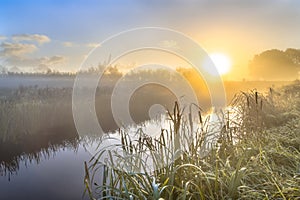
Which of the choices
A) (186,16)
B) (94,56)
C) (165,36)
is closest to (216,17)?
(186,16)

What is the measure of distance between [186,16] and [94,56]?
2.32 metres

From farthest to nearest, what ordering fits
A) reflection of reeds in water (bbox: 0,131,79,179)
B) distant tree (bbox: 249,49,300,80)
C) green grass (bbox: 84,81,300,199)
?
distant tree (bbox: 249,49,300,80)
reflection of reeds in water (bbox: 0,131,79,179)
green grass (bbox: 84,81,300,199)

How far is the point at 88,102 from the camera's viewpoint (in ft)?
24.2

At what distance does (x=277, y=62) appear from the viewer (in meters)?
8.81

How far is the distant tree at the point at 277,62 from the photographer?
28.0ft

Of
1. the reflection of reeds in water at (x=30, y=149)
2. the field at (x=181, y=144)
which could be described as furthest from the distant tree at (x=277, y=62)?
the reflection of reeds in water at (x=30, y=149)

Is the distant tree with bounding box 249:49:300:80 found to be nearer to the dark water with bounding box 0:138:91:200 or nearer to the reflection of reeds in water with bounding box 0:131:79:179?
the reflection of reeds in water with bounding box 0:131:79:179

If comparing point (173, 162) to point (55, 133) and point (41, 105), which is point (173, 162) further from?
point (41, 105)

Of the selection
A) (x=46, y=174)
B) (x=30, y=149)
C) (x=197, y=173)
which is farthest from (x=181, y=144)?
(x=30, y=149)

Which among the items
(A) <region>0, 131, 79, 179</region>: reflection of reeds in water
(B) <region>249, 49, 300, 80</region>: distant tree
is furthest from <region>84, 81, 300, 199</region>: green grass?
(B) <region>249, 49, 300, 80</region>: distant tree

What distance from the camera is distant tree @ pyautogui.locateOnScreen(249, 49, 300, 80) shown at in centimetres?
853

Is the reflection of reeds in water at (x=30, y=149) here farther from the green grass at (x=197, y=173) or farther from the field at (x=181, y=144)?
the green grass at (x=197, y=173)

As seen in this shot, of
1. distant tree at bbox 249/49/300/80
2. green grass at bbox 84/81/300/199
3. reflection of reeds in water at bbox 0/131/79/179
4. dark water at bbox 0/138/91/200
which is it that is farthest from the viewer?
distant tree at bbox 249/49/300/80

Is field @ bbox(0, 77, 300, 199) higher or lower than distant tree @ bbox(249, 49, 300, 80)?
lower
